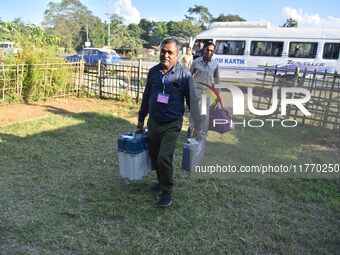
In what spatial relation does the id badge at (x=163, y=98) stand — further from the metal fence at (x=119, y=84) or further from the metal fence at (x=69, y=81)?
the metal fence at (x=69, y=81)

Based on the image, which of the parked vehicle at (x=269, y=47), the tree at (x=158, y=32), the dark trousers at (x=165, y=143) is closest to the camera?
the dark trousers at (x=165, y=143)

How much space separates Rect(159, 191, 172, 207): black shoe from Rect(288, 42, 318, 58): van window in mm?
11438

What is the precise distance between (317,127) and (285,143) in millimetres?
955

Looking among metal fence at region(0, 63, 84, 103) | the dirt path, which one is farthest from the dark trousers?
metal fence at region(0, 63, 84, 103)

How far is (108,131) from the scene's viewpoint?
611 centimetres

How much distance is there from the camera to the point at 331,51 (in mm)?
12484

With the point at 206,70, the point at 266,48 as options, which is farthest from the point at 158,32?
the point at 206,70

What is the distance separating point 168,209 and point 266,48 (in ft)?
38.7

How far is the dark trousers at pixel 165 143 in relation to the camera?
3.24 metres

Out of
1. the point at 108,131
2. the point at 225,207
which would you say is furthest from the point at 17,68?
the point at 225,207

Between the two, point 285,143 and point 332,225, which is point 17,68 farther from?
point 332,225

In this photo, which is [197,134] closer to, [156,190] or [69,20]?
[156,190]

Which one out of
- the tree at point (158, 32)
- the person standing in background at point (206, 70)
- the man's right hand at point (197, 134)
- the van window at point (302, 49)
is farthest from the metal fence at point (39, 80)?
the tree at point (158, 32)

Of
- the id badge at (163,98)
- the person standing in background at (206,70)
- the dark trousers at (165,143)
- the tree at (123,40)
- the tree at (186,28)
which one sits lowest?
the dark trousers at (165,143)
